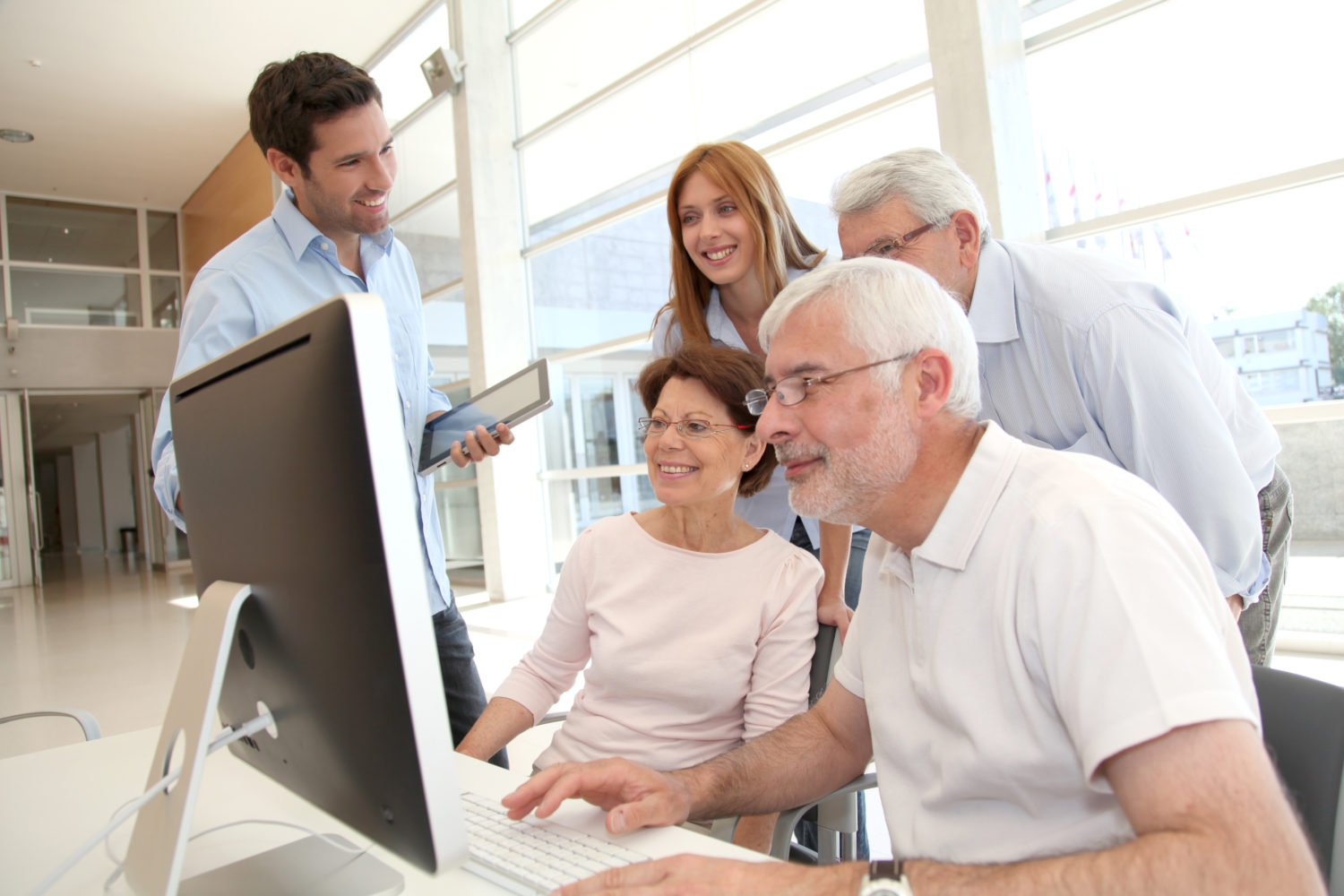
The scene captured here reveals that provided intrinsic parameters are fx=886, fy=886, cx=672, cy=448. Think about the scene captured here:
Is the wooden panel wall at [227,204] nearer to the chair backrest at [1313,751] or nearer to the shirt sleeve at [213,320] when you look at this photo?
the shirt sleeve at [213,320]

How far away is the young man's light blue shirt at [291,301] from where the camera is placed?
1569 mm

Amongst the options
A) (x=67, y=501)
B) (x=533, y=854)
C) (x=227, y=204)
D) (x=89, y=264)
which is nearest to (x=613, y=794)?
(x=533, y=854)

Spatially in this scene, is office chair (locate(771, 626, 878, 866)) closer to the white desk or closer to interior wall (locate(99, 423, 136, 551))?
the white desk

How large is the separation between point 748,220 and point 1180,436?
1069mm

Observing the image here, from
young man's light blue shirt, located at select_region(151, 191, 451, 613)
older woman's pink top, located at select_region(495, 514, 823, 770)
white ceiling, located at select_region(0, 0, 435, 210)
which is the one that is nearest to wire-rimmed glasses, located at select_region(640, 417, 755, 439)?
older woman's pink top, located at select_region(495, 514, 823, 770)

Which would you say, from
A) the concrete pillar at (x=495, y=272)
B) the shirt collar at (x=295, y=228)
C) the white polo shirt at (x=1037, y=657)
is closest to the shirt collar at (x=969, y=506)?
the white polo shirt at (x=1037, y=657)

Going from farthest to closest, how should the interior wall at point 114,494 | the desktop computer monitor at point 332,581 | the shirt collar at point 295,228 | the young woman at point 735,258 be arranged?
the interior wall at point 114,494
the young woman at point 735,258
the shirt collar at point 295,228
the desktop computer monitor at point 332,581

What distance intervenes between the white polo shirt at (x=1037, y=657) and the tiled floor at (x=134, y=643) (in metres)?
1.74

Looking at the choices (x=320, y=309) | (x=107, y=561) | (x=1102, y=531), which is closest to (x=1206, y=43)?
(x=1102, y=531)

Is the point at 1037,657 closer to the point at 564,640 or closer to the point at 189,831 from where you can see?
the point at 189,831

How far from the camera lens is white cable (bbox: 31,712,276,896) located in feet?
2.53

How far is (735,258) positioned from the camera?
215 centimetres

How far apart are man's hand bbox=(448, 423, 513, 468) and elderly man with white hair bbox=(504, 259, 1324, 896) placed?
27.3 inches

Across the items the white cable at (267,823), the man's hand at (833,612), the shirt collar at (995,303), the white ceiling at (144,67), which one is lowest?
the white cable at (267,823)
